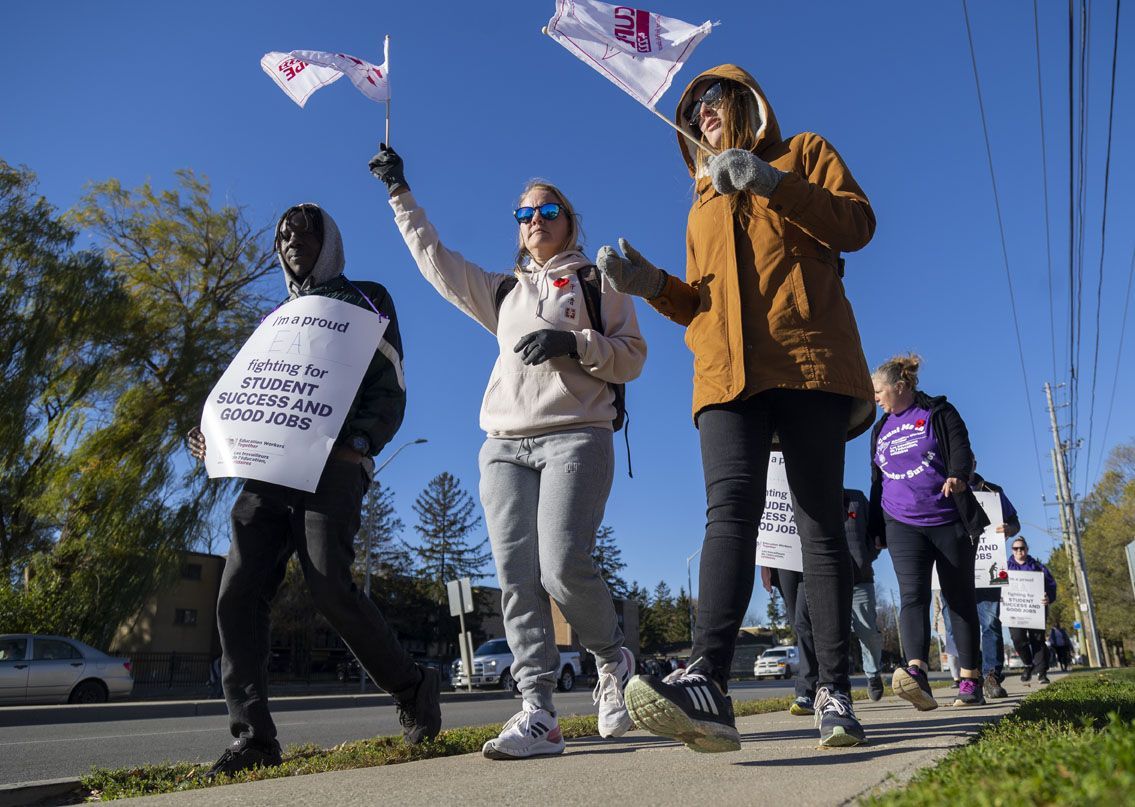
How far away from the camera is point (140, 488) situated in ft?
69.2

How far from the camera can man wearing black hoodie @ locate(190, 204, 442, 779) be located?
3.31 metres

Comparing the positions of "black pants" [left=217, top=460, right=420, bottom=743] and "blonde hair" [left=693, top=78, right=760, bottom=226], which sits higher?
"blonde hair" [left=693, top=78, right=760, bottom=226]

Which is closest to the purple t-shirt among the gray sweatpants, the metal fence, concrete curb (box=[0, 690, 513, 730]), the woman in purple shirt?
the woman in purple shirt

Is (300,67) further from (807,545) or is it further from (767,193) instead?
(807,545)

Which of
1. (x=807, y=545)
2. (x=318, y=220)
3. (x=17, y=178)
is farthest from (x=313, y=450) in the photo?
(x=17, y=178)

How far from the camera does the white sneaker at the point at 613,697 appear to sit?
3.46 metres

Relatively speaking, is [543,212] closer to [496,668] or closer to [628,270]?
[628,270]

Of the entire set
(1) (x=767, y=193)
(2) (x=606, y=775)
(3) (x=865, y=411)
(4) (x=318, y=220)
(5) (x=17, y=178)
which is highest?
(5) (x=17, y=178)

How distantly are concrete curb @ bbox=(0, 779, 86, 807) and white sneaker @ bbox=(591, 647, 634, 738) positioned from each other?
1.88m

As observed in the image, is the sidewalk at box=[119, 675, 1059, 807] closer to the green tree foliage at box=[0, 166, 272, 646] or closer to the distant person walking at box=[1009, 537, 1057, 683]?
the distant person walking at box=[1009, 537, 1057, 683]

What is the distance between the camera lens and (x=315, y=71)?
5023mm

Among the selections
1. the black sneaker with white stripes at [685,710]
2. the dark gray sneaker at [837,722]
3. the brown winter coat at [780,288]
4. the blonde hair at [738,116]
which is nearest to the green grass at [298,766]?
the black sneaker with white stripes at [685,710]

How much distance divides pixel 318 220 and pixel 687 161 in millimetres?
1654

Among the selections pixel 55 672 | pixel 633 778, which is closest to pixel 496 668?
pixel 55 672
